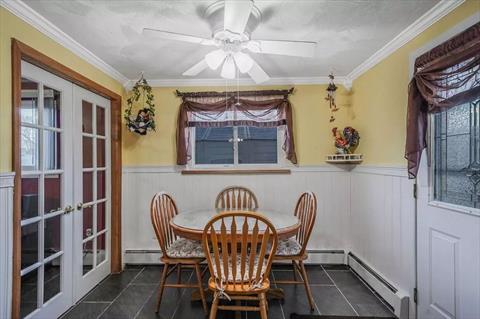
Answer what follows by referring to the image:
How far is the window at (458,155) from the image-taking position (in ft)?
5.17

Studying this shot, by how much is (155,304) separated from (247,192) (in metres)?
1.44

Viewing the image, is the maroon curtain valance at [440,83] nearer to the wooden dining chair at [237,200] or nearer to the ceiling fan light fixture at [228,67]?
the ceiling fan light fixture at [228,67]

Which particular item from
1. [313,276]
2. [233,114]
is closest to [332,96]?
[233,114]

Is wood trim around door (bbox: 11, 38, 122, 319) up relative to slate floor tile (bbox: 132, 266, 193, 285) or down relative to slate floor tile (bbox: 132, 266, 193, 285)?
up

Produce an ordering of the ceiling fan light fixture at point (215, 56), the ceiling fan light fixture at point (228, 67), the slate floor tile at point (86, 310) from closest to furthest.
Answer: the ceiling fan light fixture at point (215, 56)
the ceiling fan light fixture at point (228, 67)
the slate floor tile at point (86, 310)

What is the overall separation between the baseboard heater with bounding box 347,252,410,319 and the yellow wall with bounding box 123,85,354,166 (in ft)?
3.94

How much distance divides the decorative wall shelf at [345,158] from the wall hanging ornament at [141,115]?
2.10 meters

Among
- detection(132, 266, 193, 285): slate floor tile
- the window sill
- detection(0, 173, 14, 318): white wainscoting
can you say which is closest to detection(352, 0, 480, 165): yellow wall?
the window sill

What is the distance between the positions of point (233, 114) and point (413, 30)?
191 cm

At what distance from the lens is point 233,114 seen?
327cm

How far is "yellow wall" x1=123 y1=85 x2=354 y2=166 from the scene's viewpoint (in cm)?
324

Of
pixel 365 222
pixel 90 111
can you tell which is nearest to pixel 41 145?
pixel 90 111

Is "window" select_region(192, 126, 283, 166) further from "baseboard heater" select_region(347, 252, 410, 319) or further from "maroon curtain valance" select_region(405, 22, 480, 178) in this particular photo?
"maroon curtain valance" select_region(405, 22, 480, 178)

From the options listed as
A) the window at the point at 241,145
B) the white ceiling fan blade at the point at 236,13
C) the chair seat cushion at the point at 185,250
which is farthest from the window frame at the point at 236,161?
the white ceiling fan blade at the point at 236,13
